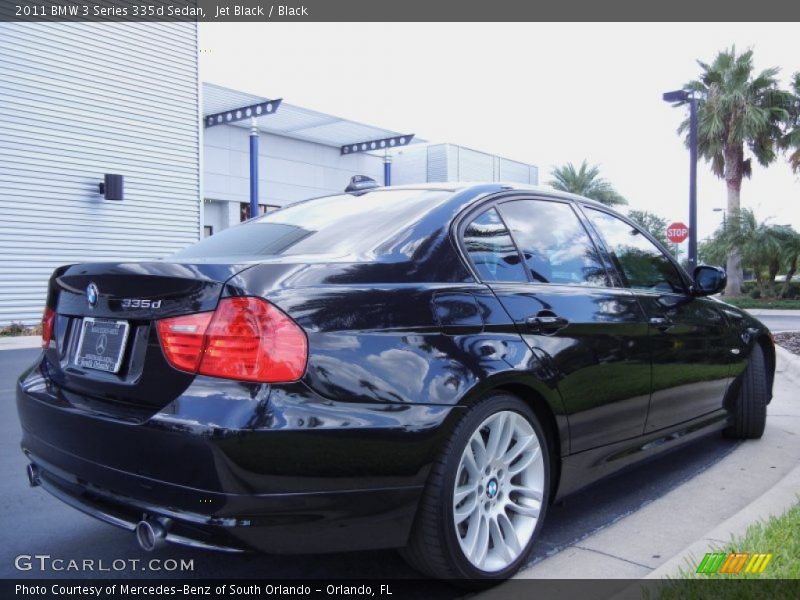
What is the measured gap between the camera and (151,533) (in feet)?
7.58

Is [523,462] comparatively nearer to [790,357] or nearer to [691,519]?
[691,519]

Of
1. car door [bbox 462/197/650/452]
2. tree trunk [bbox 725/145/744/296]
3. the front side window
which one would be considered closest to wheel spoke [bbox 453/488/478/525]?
car door [bbox 462/197/650/452]

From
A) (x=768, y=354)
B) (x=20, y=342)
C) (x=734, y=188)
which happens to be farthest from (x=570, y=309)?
(x=734, y=188)

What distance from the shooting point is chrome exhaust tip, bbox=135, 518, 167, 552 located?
230cm

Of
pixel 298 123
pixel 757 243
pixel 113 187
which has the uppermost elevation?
pixel 298 123

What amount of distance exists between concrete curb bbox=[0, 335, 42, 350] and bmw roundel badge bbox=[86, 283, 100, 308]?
11.0 metres

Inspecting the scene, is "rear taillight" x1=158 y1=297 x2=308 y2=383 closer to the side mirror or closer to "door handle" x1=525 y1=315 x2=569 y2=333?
"door handle" x1=525 y1=315 x2=569 y2=333

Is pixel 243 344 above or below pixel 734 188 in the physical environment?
below

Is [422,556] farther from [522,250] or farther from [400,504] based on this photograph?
[522,250]

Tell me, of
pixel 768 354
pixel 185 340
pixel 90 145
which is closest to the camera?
pixel 185 340

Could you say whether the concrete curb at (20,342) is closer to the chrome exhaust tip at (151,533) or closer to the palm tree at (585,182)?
the chrome exhaust tip at (151,533)

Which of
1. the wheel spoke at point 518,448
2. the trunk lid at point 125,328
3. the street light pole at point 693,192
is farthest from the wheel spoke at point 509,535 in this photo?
the street light pole at point 693,192

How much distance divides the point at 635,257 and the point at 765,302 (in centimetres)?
2603
